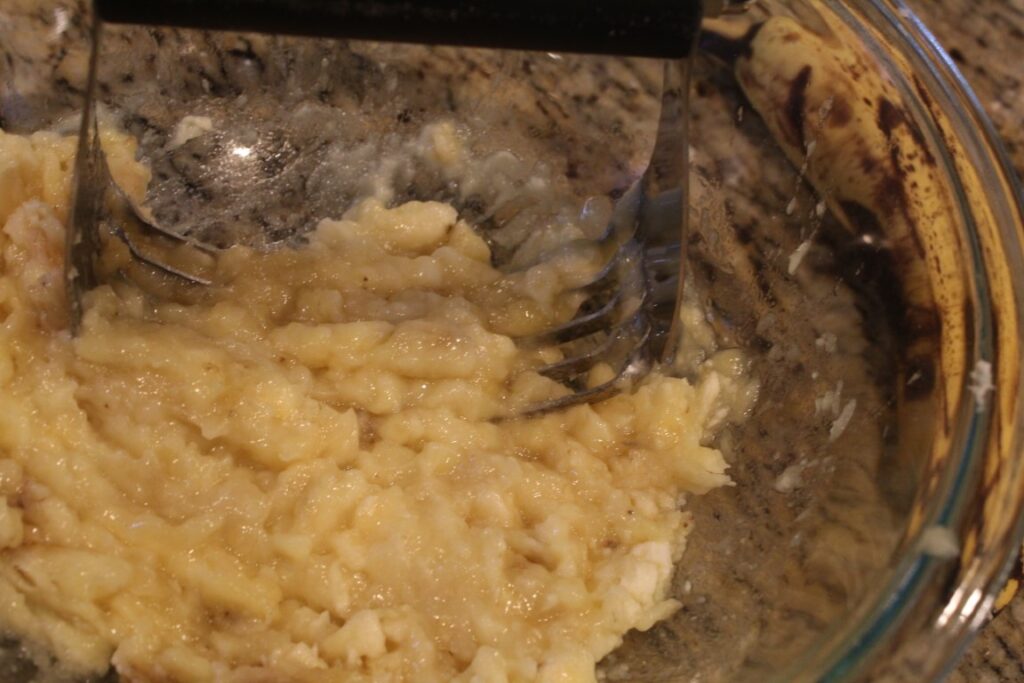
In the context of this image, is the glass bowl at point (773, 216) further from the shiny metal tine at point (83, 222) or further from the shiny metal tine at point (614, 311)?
the shiny metal tine at point (83, 222)

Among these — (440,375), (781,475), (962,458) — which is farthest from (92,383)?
(962,458)

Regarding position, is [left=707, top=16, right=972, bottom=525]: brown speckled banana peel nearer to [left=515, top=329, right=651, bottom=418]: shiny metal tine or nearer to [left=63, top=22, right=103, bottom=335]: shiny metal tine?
[left=515, top=329, right=651, bottom=418]: shiny metal tine

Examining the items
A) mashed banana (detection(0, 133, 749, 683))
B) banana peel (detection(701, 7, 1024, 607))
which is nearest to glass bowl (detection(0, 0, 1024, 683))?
banana peel (detection(701, 7, 1024, 607))

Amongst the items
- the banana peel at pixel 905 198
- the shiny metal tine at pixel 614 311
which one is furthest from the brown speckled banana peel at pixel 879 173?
the shiny metal tine at pixel 614 311

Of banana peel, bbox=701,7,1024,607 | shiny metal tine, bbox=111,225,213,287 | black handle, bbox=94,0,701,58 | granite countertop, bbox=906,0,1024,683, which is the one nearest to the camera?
black handle, bbox=94,0,701,58

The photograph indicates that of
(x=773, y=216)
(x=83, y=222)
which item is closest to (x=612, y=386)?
(x=773, y=216)

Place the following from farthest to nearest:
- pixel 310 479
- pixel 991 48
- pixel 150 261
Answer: pixel 991 48
pixel 150 261
pixel 310 479

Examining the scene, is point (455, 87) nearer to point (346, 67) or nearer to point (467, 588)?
point (346, 67)

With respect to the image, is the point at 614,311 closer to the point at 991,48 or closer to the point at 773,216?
the point at 773,216
